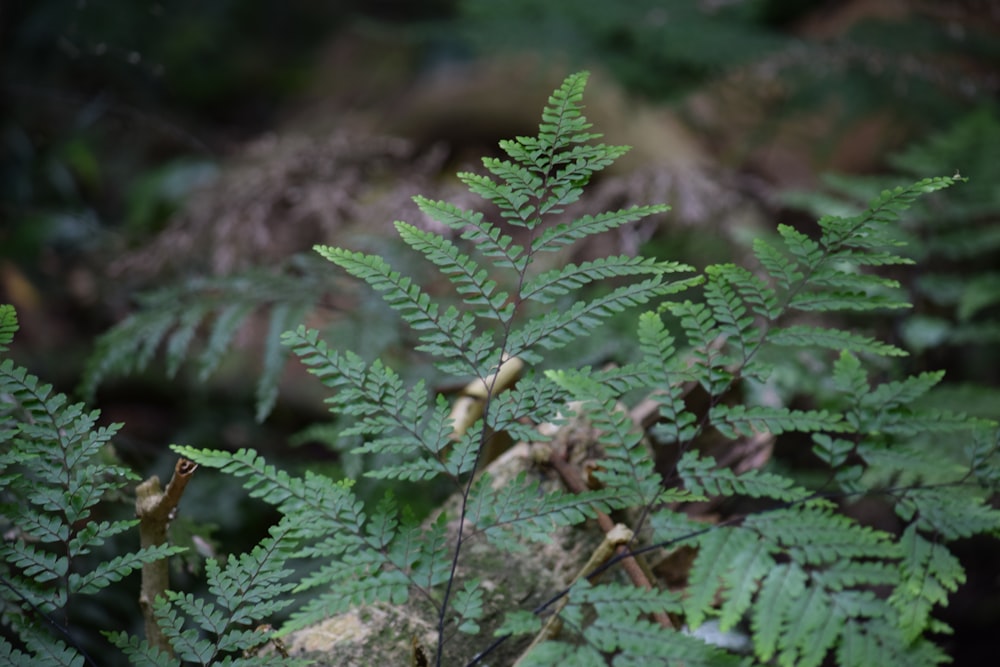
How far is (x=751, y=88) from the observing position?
4.42 metres

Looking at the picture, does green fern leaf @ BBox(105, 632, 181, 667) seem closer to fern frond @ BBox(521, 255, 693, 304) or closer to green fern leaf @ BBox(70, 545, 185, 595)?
green fern leaf @ BBox(70, 545, 185, 595)

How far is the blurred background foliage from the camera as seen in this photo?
2.40m

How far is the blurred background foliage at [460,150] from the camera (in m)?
2.40

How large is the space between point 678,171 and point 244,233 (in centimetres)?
168

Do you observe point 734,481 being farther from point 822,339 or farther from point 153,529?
point 153,529

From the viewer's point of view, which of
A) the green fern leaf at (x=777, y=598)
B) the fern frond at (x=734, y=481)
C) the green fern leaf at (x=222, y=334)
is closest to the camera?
the green fern leaf at (x=777, y=598)

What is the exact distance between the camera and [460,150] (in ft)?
13.9

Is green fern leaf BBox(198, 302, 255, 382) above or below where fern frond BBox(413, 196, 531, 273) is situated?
A: below

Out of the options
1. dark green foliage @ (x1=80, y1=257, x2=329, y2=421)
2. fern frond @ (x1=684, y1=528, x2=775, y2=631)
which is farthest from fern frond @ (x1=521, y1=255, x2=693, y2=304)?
dark green foliage @ (x1=80, y1=257, x2=329, y2=421)

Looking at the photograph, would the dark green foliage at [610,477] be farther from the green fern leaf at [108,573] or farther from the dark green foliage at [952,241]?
the dark green foliage at [952,241]

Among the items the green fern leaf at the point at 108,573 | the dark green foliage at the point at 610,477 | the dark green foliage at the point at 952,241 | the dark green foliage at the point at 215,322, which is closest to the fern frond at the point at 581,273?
the dark green foliage at the point at 610,477

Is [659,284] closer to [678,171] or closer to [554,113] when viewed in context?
[554,113]

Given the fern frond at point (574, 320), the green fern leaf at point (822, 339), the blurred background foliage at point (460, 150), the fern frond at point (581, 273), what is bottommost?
the blurred background foliage at point (460, 150)

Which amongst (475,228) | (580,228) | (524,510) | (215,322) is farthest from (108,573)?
(215,322)
